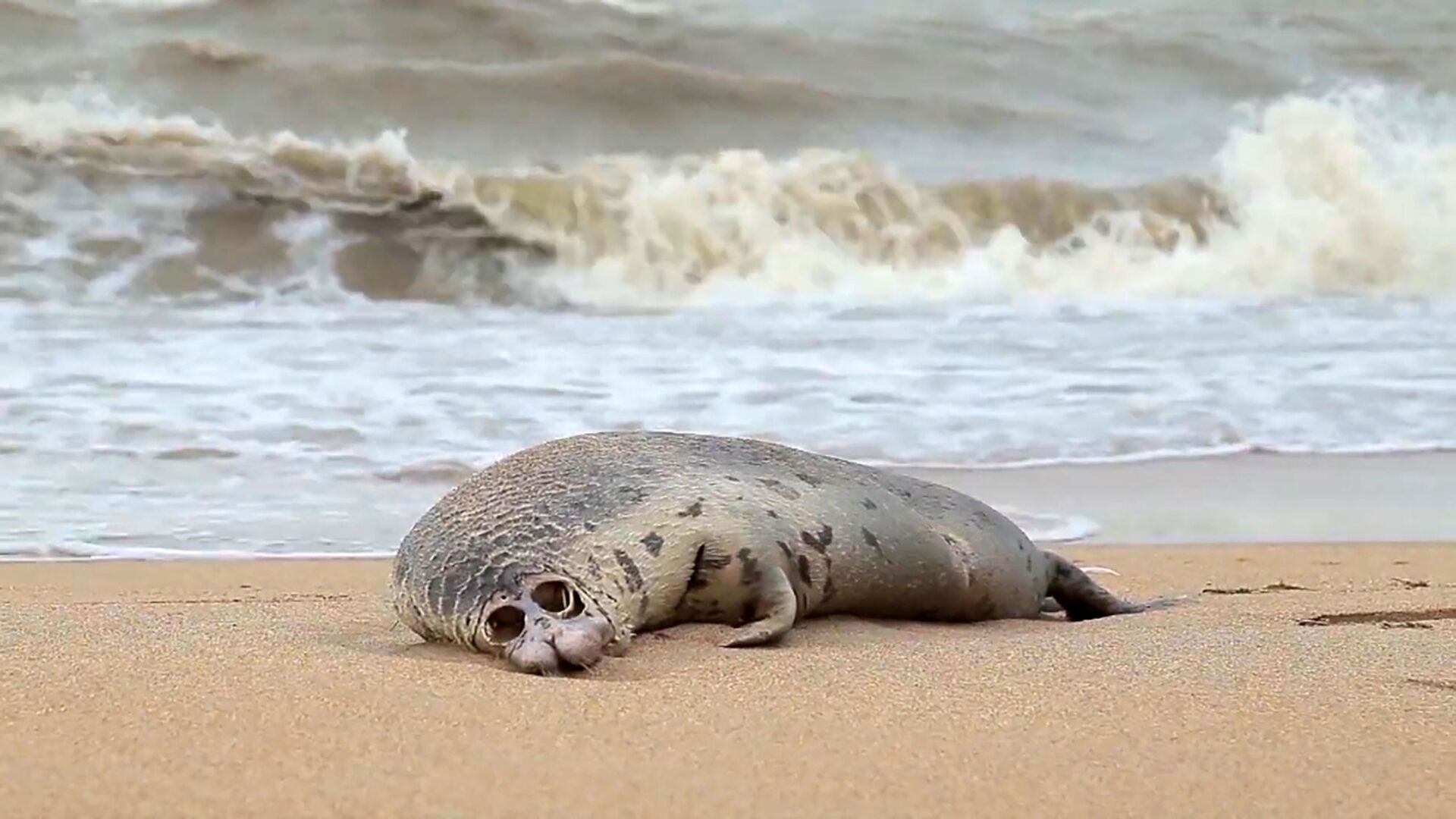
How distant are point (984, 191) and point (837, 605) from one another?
972cm

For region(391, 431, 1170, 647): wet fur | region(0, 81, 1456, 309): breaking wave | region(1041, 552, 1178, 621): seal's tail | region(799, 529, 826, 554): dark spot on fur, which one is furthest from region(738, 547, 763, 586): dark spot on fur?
region(0, 81, 1456, 309): breaking wave

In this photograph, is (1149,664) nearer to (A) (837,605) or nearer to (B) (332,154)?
(A) (837,605)

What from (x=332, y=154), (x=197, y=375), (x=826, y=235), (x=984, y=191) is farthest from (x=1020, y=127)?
(x=197, y=375)

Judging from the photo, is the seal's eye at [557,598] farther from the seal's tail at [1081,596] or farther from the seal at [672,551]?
the seal's tail at [1081,596]

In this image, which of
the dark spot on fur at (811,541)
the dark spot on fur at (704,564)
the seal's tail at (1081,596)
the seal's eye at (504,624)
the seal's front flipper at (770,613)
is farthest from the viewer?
the seal's tail at (1081,596)

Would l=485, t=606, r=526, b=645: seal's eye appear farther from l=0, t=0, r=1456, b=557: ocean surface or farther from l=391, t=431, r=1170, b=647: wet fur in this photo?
l=0, t=0, r=1456, b=557: ocean surface

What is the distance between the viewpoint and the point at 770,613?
310 cm

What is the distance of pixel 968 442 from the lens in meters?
6.30

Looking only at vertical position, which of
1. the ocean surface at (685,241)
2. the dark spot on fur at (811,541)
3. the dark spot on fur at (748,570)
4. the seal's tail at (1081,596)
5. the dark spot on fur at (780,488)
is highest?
the ocean surface at (685,241)

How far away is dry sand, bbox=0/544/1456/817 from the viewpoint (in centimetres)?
195

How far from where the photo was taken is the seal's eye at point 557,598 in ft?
9.40

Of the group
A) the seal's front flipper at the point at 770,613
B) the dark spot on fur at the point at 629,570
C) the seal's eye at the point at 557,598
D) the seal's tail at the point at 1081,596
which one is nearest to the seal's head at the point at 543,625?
the seal's eye at the point at 557,598

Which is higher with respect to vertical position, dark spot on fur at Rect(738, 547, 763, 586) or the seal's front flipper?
dark spot on fur at Rect(738, 547, 763, 586)

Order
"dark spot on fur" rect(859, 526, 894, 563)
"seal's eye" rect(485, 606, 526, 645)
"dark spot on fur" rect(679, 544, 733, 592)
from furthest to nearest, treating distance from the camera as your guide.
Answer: "dark spot on fur" rect(859, 526, 894, 563) < "dark spot on fur" rect(679, 544, 733, 592) < "seal's eye" rect(485, 606, 526, 645)
